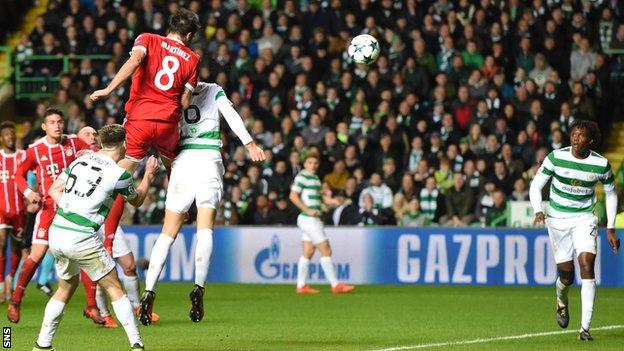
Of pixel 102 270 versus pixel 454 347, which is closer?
pixel 102 270

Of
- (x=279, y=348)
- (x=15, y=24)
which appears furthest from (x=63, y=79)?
(x=279, y=348)

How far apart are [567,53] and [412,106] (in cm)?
313

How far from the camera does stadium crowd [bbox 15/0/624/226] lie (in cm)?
2167

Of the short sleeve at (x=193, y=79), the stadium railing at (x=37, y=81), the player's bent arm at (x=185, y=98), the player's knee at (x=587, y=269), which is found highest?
the stadium railing at (x=37, y=81)

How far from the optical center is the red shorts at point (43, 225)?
1356 centimetres

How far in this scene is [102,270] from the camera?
32.5 ft

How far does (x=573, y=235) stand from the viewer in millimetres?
12430

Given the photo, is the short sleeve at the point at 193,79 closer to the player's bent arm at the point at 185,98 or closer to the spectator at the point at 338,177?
the player's bent arm at the point at 185,98

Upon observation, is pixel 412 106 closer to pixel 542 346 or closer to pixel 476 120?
pixel 476 120

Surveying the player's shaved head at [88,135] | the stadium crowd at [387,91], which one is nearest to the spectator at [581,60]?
the stadium crowd at [387,91]

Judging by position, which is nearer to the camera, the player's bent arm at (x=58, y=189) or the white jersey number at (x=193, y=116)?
the player's bent arm at (x=58, y=189)

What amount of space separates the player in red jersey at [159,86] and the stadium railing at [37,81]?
48.3 ft

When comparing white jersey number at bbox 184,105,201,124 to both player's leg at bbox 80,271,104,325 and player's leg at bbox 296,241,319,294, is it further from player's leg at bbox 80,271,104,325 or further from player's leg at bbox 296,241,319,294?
player's leg at bbox 296,241,319,294

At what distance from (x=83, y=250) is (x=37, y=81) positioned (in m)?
16.5
